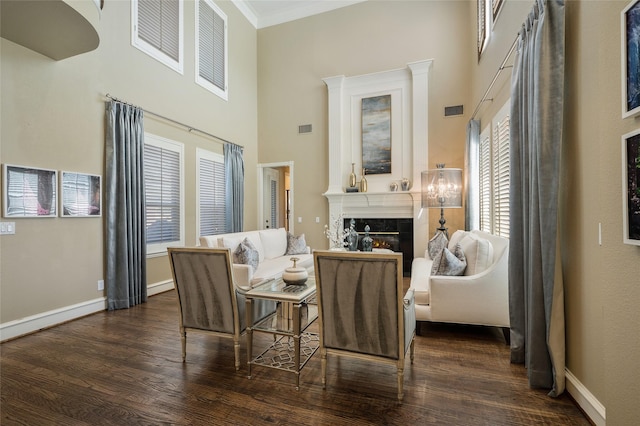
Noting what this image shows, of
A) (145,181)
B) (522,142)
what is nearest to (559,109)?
(522,142)

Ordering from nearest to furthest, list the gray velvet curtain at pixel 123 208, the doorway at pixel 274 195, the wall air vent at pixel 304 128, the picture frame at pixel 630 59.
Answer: the picture frame at pixel 630 59, the gray velvet curtain at pixel 123 208, the wall air vent at pixel 304 128, the doorway at pixel 274 195

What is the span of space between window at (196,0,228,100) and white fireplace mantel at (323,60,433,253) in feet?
7.30

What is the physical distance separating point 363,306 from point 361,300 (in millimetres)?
43

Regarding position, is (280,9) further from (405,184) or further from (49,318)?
(49,318)

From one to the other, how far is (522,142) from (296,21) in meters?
6.45

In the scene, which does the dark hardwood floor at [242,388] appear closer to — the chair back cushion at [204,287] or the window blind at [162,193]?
the chair back cushion at [204,287]

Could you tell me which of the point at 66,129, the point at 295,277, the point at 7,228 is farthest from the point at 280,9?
the point at 295,277

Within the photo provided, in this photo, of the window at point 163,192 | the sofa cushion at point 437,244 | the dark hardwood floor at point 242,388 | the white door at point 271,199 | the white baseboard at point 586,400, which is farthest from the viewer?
the white door at point 271,199

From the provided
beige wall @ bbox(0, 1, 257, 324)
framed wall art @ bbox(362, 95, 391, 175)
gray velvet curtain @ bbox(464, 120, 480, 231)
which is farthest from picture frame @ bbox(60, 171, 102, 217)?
gray velvet curtain @ bbox(464, 120, 480, 231)

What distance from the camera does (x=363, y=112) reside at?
6.41 meters

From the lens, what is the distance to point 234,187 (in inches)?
246

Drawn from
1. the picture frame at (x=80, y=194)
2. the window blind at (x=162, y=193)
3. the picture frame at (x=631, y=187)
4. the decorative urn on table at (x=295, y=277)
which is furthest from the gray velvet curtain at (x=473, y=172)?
the picture frame at (x=80, y=194)

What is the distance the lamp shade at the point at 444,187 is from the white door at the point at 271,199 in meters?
4.05

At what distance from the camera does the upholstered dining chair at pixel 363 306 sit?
6.00 feet
